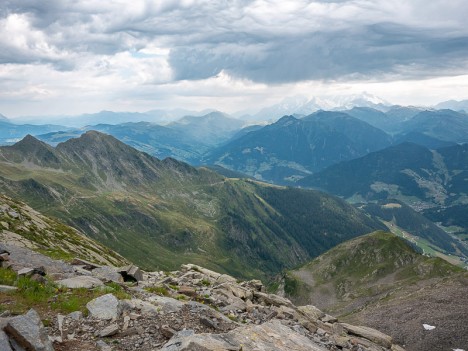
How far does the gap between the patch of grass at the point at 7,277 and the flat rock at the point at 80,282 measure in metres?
3.14

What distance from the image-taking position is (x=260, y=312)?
36.7 meters

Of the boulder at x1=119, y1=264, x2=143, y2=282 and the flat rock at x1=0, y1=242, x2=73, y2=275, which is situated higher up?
the flat rock at x1=0, y1=242, x2=73, y2=275

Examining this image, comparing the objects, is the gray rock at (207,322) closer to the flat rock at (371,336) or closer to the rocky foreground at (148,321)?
the rocky foreground at (148,321)

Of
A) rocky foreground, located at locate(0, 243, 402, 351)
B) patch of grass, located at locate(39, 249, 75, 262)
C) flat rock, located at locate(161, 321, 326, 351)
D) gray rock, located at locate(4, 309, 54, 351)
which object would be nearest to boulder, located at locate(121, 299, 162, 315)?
rocky foreground, located at locate(0, 243, 402, 351)

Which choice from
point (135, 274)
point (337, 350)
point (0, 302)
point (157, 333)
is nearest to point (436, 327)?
point (337, 350)

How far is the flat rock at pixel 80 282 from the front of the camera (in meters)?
29.1

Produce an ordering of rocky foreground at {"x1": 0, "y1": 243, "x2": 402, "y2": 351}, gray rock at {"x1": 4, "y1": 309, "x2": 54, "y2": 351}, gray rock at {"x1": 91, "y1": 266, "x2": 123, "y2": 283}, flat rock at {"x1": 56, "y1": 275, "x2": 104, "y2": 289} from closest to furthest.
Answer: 1. gray rock at {"x1": 4, "y1": 309, "x2": 54, "y2": 351}
2. rocky foreground at {"x1": 0, "y1": 243, "x2": 402, "y2": 351}
3. flat rock at {"x1": 56, "y1": 275, "x2": 104, "y2": 289}
4. gray rock at {"x1": 91, "y1": 266, "x2": 123, "y2": 283}

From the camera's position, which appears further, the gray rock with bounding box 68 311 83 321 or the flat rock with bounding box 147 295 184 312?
the flat rock with bounding box 147 295 184 312

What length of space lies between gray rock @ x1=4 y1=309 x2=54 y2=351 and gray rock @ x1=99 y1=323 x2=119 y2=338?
444 cm

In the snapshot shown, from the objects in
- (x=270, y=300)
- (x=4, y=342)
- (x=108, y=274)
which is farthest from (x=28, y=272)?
(x=270, y=300)

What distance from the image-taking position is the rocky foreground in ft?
65.1

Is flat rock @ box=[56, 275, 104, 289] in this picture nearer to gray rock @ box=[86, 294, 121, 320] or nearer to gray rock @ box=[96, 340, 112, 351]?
gray rock @ box=[86, 294, 121, 320]

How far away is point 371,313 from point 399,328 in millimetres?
20293

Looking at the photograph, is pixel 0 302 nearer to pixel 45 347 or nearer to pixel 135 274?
pixel 45 347
